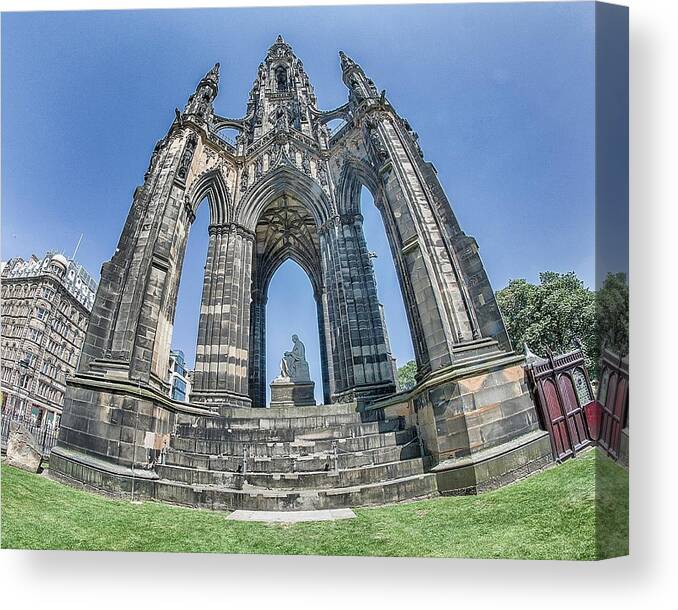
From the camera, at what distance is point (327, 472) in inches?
316

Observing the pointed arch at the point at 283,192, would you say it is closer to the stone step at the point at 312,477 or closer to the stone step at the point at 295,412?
the stone step at the point at 295,412

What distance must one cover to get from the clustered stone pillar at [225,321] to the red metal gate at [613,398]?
39.0 feet

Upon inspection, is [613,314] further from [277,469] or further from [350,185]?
[350,185]

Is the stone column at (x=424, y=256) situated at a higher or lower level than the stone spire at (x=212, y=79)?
lower

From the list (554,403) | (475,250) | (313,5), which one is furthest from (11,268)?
(554,403)

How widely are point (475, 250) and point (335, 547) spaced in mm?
7689

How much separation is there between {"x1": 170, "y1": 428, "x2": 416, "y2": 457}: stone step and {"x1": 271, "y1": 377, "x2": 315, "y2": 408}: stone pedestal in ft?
23.5

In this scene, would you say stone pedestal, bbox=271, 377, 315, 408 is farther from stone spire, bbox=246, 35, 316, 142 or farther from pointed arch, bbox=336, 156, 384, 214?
stone spire, bbox=246, 35, 316, 142

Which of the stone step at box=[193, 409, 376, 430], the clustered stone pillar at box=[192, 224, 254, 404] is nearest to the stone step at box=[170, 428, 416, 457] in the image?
the stone step at box=[193, 409, 376, 430]

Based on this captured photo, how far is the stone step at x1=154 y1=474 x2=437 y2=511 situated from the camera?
7348mm

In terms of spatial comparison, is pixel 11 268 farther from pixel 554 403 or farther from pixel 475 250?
pixel 554 403

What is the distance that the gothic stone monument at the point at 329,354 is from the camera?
25.9 feet

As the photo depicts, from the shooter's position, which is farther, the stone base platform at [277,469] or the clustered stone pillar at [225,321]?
the clustered stone pillar at [225,321]

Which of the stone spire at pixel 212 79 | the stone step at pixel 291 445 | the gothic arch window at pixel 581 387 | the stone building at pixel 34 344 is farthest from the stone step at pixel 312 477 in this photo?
the stone spire at pixel 212 79
